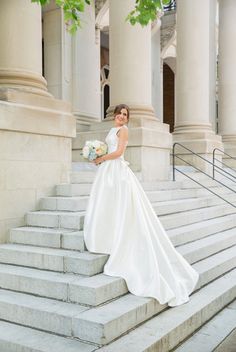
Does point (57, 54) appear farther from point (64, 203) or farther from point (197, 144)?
point (64, 203)

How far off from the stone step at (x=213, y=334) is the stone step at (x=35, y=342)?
3.36 feet

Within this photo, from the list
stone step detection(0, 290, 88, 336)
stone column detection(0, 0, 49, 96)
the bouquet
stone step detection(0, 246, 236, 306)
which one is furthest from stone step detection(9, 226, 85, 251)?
stone column detection(0, 0, 49, 96)

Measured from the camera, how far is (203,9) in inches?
501

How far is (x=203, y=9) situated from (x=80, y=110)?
15.2 ft

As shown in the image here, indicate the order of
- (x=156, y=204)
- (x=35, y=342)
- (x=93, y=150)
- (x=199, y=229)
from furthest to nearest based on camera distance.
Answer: (x=156, y=204), (x=199, y=229), (x=93, y=150), (x=35, y=342)

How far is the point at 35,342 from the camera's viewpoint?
390 centimetres

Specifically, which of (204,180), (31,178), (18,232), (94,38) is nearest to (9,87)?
(31,178)

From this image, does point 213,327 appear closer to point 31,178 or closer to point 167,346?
point 167,346

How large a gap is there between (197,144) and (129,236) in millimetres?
8188

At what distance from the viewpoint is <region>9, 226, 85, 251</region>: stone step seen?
5.19 metres

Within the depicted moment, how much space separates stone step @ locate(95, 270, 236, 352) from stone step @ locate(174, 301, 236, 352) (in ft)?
0.20

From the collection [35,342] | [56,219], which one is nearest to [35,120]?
[56,219]

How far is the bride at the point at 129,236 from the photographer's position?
4.65 m

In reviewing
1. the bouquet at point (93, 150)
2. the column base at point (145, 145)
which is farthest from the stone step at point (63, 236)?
the column base at point (145, 145)
